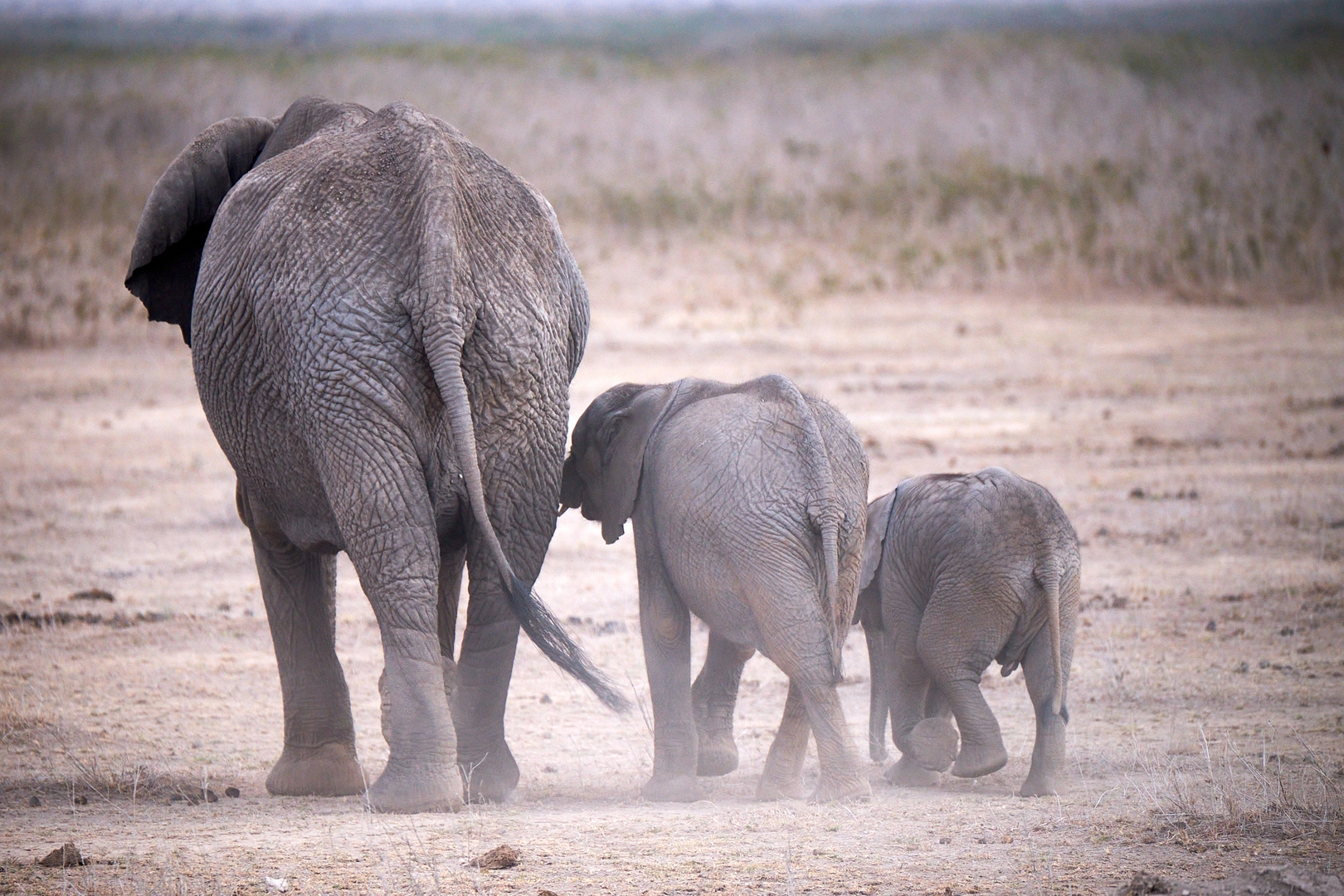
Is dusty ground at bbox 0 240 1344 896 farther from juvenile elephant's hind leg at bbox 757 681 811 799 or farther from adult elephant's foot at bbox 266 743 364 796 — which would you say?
juvenile elephant's hind leg at bbox 757 681 811 799

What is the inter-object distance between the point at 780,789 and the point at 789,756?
5.1 inches

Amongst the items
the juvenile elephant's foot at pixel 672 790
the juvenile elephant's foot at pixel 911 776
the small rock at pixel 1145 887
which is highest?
the small rock at pixel 1145 887

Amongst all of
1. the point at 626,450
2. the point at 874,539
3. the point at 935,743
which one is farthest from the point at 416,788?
the point at 874,539

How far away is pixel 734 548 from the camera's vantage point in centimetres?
565

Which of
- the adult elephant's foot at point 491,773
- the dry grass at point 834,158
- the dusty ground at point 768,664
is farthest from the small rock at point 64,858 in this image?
the dry grass at point 834,158

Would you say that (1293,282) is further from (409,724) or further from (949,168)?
(409,724)

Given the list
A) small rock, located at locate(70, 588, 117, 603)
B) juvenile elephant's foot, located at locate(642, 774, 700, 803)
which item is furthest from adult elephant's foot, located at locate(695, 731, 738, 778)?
small rock, located at locate(70, 588, 117, 603)

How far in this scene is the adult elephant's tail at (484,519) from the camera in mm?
5070

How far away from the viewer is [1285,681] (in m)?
7.24

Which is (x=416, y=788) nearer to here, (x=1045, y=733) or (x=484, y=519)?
(x=484, y=519)

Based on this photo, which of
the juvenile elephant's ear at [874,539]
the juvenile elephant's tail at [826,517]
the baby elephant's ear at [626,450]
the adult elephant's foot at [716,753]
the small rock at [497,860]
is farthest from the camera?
the juvenile elephant's ear at [874,539]

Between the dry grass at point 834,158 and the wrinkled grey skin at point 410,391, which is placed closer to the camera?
the wrinkled grey skin at point 410,391

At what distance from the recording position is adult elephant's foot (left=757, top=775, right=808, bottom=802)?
581cm

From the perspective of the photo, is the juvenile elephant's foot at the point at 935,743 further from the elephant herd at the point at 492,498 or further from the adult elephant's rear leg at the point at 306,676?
the adult elephant's rear leg at the point at 306,676
